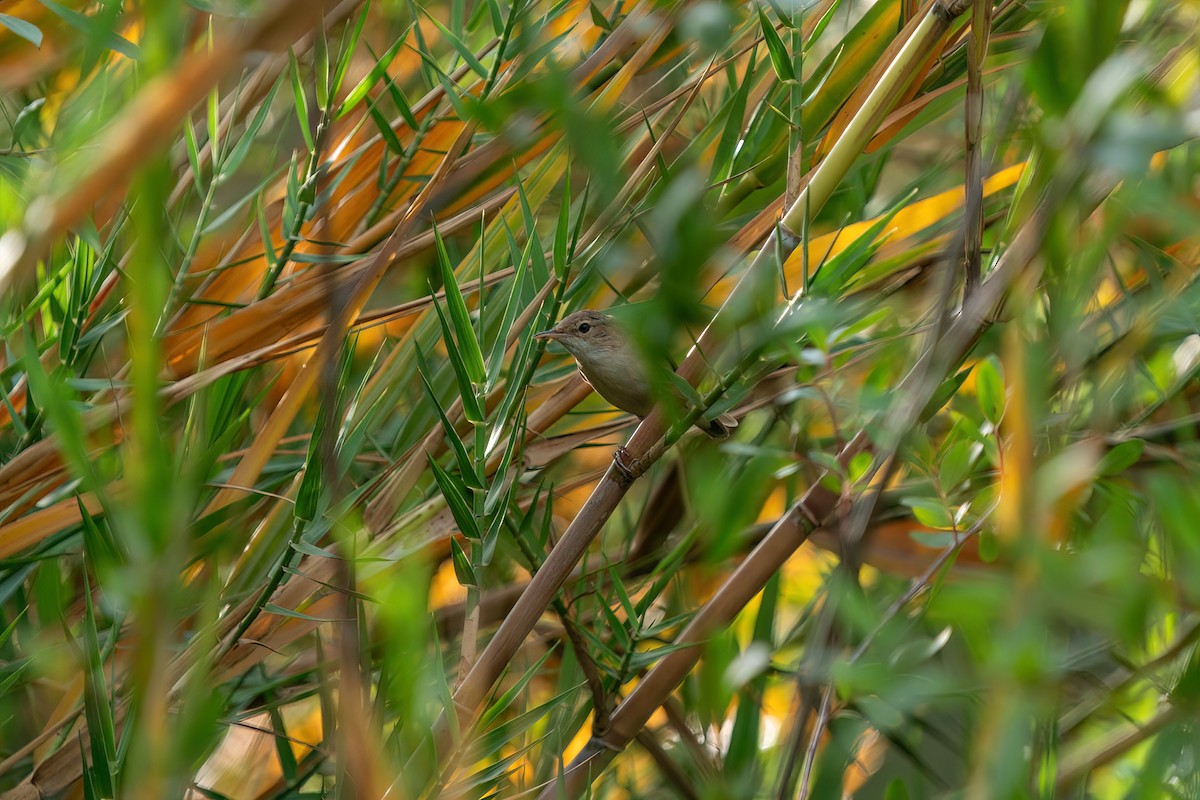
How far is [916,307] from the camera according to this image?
1.28 meters

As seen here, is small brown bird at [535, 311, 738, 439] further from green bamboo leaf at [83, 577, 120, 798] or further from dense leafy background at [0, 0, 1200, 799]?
green bamboo leaf at [83, 577, 120, 798]

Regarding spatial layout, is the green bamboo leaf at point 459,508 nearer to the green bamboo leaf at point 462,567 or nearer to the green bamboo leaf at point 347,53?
the green bamboo leaf at point 462,567

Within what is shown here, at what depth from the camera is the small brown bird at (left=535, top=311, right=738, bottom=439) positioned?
1.38 m

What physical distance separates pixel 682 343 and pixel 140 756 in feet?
2.73

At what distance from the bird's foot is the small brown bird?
45 cm

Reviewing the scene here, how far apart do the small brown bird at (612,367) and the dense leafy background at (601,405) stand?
8cm

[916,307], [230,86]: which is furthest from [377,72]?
[916,307]

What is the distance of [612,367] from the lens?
1.45 meters

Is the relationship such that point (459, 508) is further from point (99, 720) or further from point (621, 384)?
point (621, 384)

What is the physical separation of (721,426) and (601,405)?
31cm

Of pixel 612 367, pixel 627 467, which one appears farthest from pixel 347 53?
pixel 612 367

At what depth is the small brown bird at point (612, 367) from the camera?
54.3 inches

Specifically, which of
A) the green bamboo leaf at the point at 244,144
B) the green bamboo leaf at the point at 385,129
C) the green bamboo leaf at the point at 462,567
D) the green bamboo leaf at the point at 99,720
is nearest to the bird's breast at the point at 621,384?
the green bamboo leaf at the point at 385,129

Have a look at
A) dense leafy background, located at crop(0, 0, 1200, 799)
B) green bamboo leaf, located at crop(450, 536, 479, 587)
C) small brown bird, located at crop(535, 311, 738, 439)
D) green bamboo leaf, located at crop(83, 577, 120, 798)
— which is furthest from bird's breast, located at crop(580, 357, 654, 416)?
green bamboo leaf, located at crop(83, 577, 120, 798)
